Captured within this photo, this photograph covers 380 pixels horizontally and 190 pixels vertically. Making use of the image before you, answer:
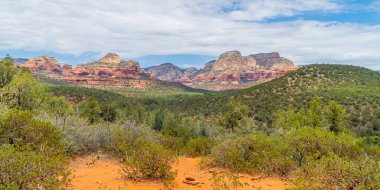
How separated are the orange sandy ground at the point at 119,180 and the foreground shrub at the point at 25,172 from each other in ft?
5.19

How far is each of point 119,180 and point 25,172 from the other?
16.3ft

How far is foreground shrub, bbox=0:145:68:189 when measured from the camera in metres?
6.77

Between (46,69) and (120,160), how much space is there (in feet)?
657

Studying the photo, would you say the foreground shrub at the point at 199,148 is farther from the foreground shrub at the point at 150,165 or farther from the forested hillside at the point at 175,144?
the foreground shrub at the point at 150,165

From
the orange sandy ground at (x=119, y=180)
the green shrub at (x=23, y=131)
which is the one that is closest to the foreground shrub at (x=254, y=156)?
the orange sandy ground at (x=119, y=180)

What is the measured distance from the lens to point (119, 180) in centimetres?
1159

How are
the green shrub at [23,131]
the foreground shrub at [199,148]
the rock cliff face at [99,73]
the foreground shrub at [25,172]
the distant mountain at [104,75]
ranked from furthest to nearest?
the rock cliff face at [99,73], the distant mountain at [104,75], the foreground shrub at [199,148], the green shrub at [23,131], the foreground shrub at [25,172]

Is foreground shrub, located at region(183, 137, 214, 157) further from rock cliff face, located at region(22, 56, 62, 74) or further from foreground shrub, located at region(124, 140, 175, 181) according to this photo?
rock cliff face, located at region(22, 56, 62, 74)

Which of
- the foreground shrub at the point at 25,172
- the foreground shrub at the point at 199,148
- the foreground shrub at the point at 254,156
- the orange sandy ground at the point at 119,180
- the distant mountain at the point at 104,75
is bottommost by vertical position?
the foreground shrub at the point at 199,148

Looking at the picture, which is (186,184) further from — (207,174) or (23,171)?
(23,171)

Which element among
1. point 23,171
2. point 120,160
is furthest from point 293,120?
point 23,171

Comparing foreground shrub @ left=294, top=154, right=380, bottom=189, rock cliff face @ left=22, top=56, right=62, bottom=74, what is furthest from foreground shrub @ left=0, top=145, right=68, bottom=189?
rock cliff face @ left=22, top=56, right=62, bottom=74

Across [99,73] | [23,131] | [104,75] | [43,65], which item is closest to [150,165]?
[23,131]

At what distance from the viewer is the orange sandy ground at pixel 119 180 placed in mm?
10711
